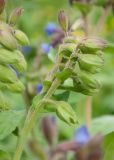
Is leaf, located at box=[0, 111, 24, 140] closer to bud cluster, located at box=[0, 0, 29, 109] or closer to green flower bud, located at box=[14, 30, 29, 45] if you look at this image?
bud cluster, located at box=[0, 0, 29, 109]

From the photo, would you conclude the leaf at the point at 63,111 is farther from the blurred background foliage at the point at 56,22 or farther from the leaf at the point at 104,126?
the blurred background foliage at the point at 56,22

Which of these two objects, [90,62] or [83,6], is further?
[83,6]

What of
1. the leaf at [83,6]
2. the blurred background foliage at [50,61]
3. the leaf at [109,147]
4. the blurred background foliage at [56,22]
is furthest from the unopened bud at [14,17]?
the blurred background foliage at [56,22]

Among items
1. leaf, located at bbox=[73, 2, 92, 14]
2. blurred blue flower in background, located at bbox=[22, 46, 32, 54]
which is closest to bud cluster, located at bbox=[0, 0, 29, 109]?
leaf, located at bbox=[73, 2, 92, 14]

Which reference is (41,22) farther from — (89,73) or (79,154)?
(79,154)

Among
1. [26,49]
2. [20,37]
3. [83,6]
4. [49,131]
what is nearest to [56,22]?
[26,49]

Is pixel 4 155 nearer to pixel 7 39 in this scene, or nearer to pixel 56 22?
pixel 7 39
